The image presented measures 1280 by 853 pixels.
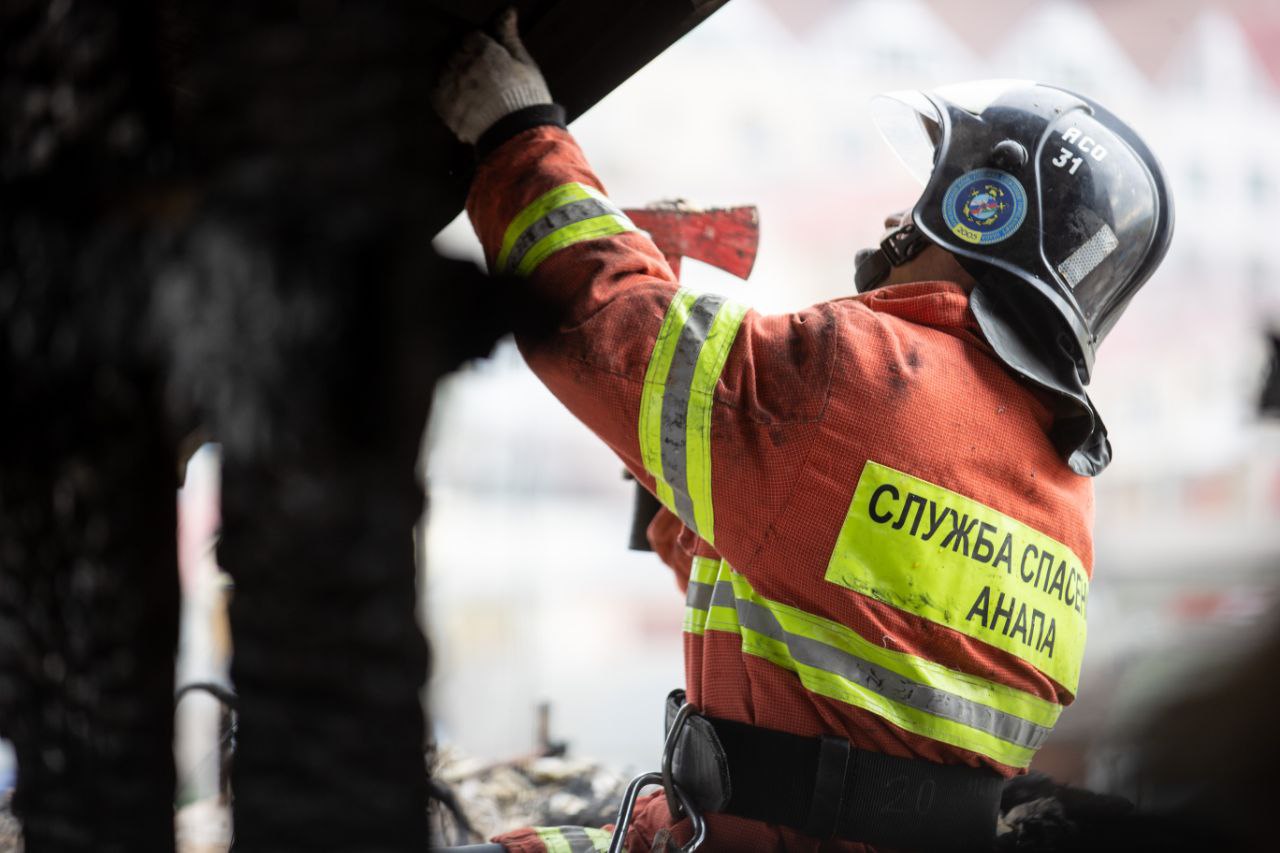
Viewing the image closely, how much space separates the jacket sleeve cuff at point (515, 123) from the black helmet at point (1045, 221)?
757mm

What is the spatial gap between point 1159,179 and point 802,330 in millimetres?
1010

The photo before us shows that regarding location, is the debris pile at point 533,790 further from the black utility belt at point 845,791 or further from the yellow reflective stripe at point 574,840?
the black utility belt at point 845,791

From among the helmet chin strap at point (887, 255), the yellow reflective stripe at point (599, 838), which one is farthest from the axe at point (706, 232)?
the yellow reflective stripe at point (599, 838)

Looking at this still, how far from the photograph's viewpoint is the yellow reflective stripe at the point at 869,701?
1837mm

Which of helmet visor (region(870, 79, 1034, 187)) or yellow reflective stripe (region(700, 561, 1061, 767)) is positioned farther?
helmet visor (region(870, 79, 1034, 187))

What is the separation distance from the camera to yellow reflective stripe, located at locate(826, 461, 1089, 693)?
1.78 m

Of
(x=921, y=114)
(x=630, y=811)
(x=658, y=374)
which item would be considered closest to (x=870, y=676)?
(x=630, y=811)

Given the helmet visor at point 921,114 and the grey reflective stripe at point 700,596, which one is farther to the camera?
the helmet visor at point 921,114

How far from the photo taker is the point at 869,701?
184cm

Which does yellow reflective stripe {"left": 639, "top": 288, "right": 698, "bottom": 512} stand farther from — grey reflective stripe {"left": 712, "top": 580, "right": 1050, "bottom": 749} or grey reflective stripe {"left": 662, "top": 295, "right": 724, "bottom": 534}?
grey reflective stripe {"left": 712, "top": 580, "right": 1050, "bottom": 749}

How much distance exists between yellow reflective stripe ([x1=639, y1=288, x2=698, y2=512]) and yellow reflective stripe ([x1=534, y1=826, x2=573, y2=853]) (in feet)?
3.12

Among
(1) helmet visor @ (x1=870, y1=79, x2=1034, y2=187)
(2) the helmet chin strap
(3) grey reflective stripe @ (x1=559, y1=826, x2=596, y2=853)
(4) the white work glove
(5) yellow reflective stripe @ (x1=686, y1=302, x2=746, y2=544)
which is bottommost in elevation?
(3) grey reflective stripe @ (x1=559, y1=826, x2=596, y2=853)

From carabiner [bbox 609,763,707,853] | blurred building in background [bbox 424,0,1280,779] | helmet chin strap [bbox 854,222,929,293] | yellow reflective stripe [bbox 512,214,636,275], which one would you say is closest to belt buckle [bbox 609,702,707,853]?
carabiner [bbox 609,763,707,853]

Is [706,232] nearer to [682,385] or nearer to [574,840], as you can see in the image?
[682,385]
